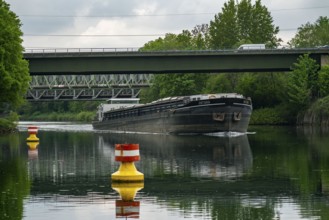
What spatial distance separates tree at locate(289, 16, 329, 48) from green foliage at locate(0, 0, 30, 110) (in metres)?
83.9

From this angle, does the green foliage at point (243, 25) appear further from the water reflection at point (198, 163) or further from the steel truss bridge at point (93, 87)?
the water reflection at point (198, 163)

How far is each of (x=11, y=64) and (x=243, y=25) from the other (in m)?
86.1

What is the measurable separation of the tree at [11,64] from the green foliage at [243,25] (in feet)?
266

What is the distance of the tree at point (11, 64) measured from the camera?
2640 inches

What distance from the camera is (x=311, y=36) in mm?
155125

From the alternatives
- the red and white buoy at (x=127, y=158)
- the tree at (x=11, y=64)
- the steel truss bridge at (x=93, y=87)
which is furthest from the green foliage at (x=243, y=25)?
the red and white buoy at (x=127, y=158)

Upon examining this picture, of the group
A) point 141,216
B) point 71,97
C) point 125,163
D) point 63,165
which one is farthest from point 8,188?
point 71,97

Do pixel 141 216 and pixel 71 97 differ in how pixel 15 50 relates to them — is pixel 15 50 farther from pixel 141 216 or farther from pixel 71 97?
pixel 71 97

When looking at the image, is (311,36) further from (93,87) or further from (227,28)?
(93,87)

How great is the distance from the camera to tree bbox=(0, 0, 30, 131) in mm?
67062

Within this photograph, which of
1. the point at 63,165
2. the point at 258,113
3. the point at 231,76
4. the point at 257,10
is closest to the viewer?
the point at 63,165

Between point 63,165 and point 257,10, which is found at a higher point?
point 257,10

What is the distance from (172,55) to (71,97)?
80.2 metres

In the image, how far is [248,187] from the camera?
21.3 metres
